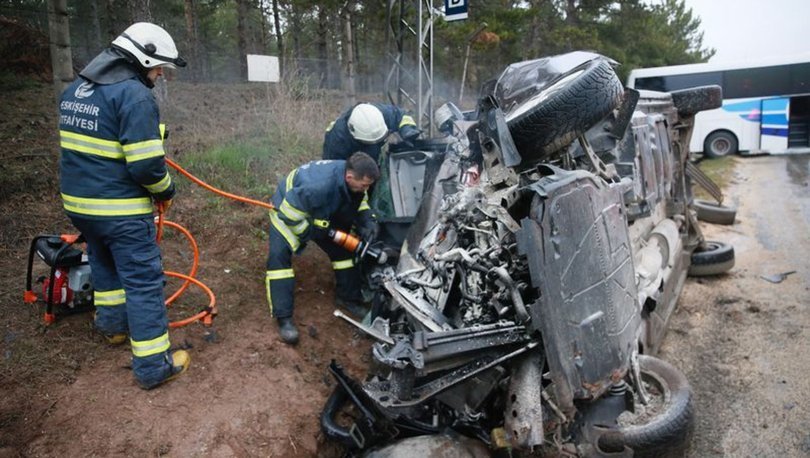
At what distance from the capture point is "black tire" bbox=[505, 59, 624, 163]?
3.05 meters

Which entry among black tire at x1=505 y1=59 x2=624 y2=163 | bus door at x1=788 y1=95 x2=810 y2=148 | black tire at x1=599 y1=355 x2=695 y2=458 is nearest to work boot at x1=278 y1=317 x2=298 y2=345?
black tire at x1=505 y1=59 x2=624 y2=163

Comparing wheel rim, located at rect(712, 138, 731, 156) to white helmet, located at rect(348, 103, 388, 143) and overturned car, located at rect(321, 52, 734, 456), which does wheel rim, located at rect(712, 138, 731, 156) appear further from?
white helmet, located at rect(348, 103, 388, 143)

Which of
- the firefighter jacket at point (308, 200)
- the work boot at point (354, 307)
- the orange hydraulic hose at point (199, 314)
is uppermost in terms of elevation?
the firefighter jacket at point (308, 200)

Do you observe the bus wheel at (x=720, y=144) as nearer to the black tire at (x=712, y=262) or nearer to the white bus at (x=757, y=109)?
the white bus at (x=757, y=109)

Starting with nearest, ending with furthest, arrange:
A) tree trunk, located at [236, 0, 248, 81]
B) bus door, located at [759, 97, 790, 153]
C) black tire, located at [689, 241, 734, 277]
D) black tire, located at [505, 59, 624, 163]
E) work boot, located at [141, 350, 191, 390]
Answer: black tire, located at [505, 59, 624, 163], work boot, located at [141, 350, 191, 390], black tire, located at [689, 241, 734, 277], bus door, located at [759, 97, 790, 153], tree trunk, located at [236, 0, 248, 81]

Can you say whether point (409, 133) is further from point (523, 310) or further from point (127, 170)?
point (523, 310)

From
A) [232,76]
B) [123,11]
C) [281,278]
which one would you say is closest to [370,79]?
[232,76]

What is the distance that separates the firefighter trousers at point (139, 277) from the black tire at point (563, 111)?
2.17 m

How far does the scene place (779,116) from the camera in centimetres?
1480

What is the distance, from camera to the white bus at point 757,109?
14531 mm

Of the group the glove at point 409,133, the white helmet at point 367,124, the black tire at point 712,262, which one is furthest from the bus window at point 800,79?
the white helmet at point 367,124

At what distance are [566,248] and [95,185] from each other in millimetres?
2443

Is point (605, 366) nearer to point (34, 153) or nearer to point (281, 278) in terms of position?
point (281, 278)

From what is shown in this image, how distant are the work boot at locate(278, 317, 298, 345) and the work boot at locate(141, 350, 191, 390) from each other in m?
0.67
